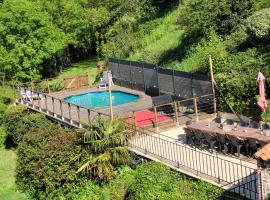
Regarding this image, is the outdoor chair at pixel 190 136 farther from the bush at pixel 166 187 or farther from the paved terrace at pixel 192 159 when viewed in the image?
the bush at pixel 166 187

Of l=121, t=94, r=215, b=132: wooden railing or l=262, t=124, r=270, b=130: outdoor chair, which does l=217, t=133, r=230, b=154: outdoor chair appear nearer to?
l=262, t=124, r=270, b=130: outdoor chair

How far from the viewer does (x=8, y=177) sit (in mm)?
25531

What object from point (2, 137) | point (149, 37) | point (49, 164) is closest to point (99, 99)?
point (2, 137)

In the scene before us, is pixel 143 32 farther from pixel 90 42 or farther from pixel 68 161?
pixel 68 161

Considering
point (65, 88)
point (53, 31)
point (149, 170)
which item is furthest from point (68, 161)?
point (53, 31)

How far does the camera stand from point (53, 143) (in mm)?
21438

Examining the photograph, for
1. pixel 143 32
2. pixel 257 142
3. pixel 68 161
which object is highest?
pixel 143 32

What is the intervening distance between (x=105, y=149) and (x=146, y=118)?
3.37 metres

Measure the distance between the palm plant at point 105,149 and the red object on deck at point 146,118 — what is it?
2021 millimetres

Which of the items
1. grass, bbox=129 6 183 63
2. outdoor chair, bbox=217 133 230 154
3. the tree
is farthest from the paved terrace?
the tree

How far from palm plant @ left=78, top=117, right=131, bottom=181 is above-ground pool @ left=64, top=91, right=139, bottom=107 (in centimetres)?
1009

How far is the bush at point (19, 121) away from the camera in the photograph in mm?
27562

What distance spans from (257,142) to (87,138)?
674 centimetres

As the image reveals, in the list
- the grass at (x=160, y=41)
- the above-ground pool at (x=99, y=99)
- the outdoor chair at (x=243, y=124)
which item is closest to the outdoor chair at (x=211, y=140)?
the outdoor chair at (x=243, y=124)
